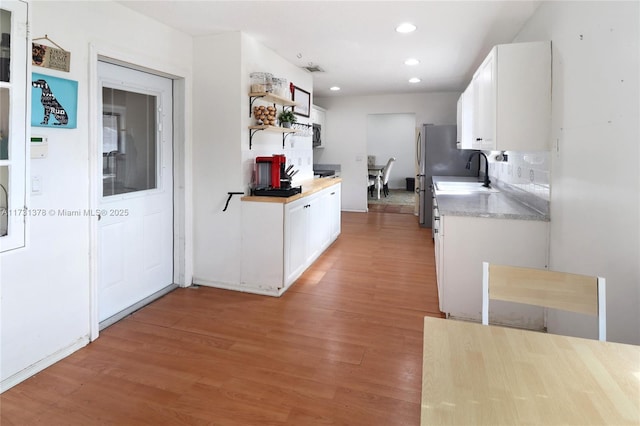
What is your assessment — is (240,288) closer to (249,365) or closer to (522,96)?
(249,365)

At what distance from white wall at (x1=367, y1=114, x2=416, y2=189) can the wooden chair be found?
10.3m

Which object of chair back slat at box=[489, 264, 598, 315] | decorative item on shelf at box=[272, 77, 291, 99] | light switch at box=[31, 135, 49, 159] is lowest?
chair back slat at box=[489, 264, 598, 315]

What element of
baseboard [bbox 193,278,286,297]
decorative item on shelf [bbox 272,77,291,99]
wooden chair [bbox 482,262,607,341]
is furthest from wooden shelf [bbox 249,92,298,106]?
wooden chair [bbox 482,262,607,341]

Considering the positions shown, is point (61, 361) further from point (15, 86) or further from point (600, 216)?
point (600, 216)

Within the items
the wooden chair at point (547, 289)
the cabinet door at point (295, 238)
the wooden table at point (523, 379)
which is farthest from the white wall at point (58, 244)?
the wooden chair at point (547, 289)

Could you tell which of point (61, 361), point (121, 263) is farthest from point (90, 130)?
point (61, 361)

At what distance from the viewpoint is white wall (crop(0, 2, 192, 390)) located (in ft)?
6.81

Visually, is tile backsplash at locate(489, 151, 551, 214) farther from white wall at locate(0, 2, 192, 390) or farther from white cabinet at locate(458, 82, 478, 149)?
white wall at locate(0, 2, 192, 390)

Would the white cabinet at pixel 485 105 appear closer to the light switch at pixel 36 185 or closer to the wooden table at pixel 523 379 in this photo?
the wooden table at pixel 523 379

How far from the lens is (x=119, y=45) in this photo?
2689 mm

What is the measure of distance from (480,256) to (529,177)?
0.92 meters

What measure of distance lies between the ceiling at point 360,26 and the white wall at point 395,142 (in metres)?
6.86

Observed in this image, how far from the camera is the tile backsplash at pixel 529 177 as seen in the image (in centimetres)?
275

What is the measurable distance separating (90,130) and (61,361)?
1.40 m
